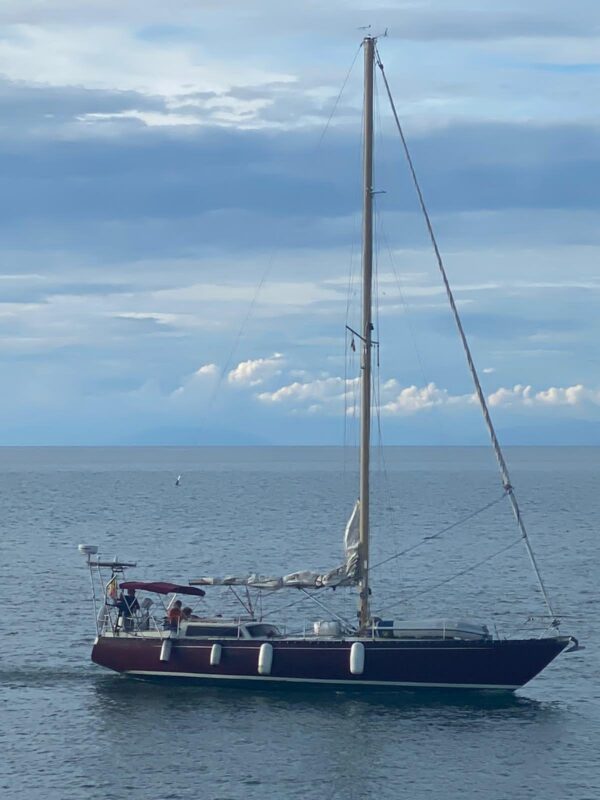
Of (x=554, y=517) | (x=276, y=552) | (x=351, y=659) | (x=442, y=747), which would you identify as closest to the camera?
(x=442, y=747)

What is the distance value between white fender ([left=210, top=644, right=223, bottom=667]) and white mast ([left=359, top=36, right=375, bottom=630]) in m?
5.16

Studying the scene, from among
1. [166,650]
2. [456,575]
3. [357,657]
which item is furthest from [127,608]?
[456,575]

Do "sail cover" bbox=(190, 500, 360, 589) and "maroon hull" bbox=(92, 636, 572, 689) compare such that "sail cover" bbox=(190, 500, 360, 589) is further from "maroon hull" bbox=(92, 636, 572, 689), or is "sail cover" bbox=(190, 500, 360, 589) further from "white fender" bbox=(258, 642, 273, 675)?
"white fender" bbox=(258, 642, 273, 675)

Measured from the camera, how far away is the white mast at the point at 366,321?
46625 millimetres

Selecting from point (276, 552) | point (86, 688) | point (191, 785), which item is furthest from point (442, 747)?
point (276, 552)

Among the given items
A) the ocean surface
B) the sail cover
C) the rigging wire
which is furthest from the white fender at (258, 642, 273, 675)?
the rigging wire

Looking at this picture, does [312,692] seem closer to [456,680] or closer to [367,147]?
[456,680]

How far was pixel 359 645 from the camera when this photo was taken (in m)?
46.0

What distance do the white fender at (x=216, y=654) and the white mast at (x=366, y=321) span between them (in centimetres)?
516

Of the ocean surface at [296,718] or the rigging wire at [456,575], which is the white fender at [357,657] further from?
the rigging wire at [456,575]

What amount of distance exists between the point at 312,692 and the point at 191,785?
9.59m

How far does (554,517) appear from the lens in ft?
453

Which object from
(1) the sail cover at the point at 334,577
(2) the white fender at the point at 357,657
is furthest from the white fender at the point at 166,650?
(2) the white fender at the point at 357,657

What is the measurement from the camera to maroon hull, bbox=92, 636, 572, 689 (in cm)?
4584
